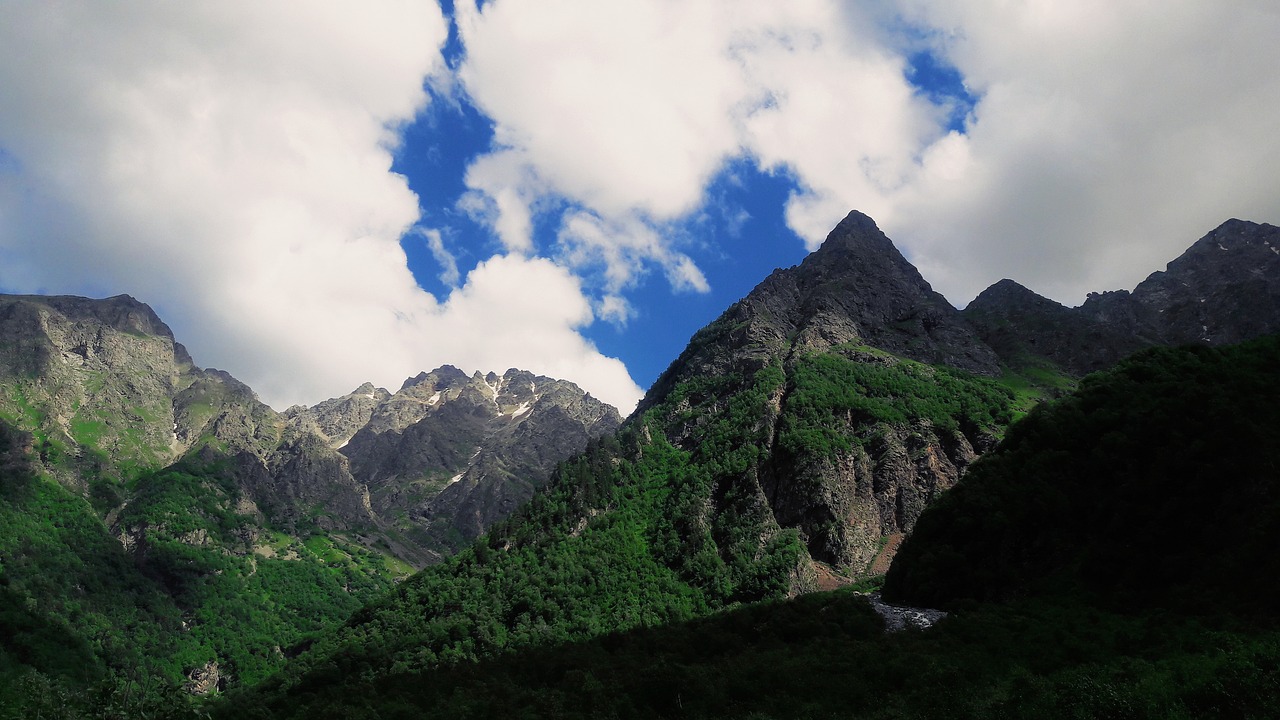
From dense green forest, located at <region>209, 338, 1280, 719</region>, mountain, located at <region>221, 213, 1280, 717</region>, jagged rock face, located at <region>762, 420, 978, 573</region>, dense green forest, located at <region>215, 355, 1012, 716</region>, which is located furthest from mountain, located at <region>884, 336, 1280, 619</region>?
jagged rock face, located at <region>762, 420, 978, 573</region>

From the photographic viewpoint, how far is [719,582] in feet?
529

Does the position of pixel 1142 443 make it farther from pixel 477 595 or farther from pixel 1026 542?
pixel 477 595

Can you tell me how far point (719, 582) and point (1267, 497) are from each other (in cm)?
10988

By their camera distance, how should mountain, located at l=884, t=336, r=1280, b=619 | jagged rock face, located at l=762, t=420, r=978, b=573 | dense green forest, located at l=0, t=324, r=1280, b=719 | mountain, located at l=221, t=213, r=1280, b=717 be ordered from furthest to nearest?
jagged rock face, located at l=762, t=420, r=978, b=573 → mountain, located at l=221, t=213, r=1280, b=717 → mountain, located at l=884, t=336, r=1280, b=619 → dense green forest, located at l=0, t=324, r=1280, b=719

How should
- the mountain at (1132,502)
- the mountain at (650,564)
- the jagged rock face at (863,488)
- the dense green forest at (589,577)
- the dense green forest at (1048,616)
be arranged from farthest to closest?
the jagged rock face at (863,488) < the dense green forest at (589,577) < the mountain at (650,564) < the mountain at (1132,502) < the dense green forest at (1048,616)

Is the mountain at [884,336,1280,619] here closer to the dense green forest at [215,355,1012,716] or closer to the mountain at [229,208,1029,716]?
the dense green forest at [215,355,1012,716]

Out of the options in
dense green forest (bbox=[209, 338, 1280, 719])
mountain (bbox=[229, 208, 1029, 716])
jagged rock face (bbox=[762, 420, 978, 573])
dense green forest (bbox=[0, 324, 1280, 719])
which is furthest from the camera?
jagged rock face (bbox=[762, 420, 978, 573])

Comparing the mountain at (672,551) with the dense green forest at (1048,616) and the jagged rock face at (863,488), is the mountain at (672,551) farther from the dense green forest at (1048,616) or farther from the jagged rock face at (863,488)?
the dense green forest at (1048,616)

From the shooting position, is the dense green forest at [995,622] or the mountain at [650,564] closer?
the dense green forest at [995,622]

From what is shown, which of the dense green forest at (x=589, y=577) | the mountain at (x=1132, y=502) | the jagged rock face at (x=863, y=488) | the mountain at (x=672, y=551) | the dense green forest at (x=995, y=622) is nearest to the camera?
the dense green forest at (x=995, y=622)

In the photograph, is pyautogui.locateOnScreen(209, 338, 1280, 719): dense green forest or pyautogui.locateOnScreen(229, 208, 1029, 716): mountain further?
pyautogui.locateOnScreen(229, 208, 1029, 716): mountain

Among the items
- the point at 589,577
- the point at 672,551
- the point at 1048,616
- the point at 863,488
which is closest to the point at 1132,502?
the point at 1048,616

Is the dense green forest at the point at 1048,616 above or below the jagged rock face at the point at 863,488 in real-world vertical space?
below

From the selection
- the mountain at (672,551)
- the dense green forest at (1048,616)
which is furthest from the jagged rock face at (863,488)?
the dense green forest at (1048,616)
